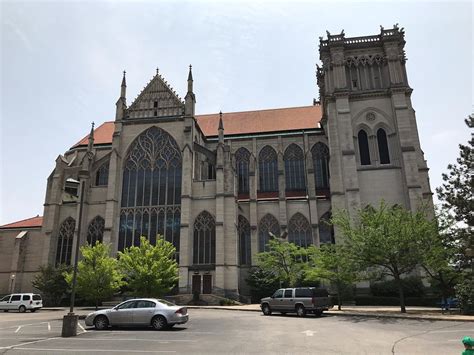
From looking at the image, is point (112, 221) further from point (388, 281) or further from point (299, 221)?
point (388, 281)

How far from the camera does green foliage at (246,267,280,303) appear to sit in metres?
34.7

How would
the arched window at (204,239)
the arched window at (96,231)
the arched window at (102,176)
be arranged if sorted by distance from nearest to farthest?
the arched window at (204,239) → the arched window at (96,231) → the arched window at (102,176)

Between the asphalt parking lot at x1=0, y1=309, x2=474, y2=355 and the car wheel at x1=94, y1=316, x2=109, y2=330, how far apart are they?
1.07ft

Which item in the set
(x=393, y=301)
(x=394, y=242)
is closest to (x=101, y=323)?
(x=394, y=242)

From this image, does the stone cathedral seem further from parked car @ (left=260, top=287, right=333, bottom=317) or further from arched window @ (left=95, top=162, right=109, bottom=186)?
parked car @ (left=260, top=287, right=333, bottom=317)

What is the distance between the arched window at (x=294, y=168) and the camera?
43000mm

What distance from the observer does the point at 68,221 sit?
39.2m

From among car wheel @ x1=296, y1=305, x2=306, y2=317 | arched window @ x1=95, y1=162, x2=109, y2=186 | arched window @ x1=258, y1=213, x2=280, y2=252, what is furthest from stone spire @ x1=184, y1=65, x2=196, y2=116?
car wheel @ x1=296, y1=305, x2=306, y2=317

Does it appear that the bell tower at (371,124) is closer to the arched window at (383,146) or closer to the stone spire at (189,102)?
the arched window at (383,146)

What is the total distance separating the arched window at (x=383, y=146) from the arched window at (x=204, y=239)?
1982cm

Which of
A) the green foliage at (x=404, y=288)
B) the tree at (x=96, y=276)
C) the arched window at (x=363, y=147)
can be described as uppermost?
the arched window at (x=363, y=147)

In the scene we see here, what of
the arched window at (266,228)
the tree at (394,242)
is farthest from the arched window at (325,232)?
the tree at (394,242)

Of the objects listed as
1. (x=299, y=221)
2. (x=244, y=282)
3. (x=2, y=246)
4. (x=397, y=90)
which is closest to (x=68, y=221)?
(x=2, y=246)

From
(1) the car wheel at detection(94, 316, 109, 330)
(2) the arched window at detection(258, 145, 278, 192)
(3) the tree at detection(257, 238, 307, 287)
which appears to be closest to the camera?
(1) the car wheel at detection(94, 316, 109, 330)
